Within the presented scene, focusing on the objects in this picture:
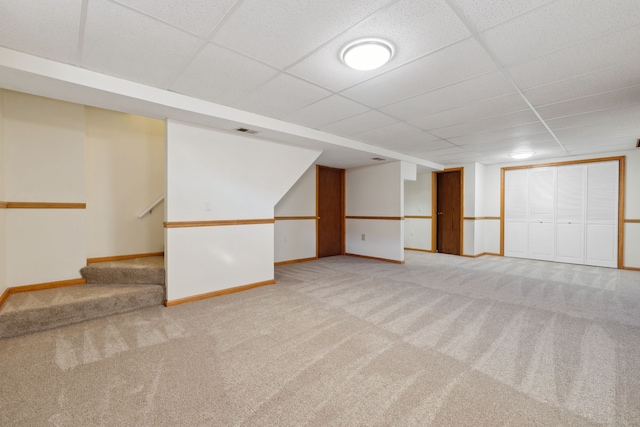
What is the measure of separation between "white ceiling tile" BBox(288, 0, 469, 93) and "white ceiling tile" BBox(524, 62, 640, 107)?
4.61 ft

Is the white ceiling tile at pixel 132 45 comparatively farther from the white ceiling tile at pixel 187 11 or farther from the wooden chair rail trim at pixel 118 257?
the wooden chair rail trim at pixel 118 257

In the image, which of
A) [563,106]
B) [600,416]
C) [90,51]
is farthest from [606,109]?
[90,51]

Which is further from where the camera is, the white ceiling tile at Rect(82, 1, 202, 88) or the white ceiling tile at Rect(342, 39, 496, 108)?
the white ceiling tile at Rect(342, 39, 496, 108)

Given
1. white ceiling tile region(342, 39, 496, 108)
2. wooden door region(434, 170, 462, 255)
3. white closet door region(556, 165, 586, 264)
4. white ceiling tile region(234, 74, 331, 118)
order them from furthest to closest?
wooden door region(434, 170, 462, 255)
white closet door region(556, 165, 586, 264)
white ceiling tile region(234, 74, 331, 118)
white ceiling tile region(342, 39, 496, 108)

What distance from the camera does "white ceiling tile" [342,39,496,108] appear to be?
201 centimetres

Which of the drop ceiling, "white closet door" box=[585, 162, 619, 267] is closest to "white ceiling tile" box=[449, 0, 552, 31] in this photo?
the drop ceiling

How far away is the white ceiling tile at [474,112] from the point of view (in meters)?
2.87

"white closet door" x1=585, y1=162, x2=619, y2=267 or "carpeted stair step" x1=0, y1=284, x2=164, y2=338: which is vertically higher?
"white closet door" x1=585, y1=162, x2=619, y2=267

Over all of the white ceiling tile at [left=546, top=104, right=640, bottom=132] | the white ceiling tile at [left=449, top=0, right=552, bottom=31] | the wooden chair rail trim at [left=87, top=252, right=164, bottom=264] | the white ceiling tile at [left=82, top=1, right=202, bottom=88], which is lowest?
Answer: the wooden chair rail trim at [left=87, top=252, right=164, bottom=264]

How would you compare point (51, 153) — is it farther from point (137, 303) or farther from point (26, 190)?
point (137, 303)

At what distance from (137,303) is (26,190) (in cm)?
171

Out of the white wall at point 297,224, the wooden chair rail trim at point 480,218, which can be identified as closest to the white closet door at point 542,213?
the wooden chair rail trim at point 480,218

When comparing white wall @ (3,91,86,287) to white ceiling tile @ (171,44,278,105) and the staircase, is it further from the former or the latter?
white ceiling tile @ (171,44,278,105)

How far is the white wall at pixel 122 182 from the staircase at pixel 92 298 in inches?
14.1
